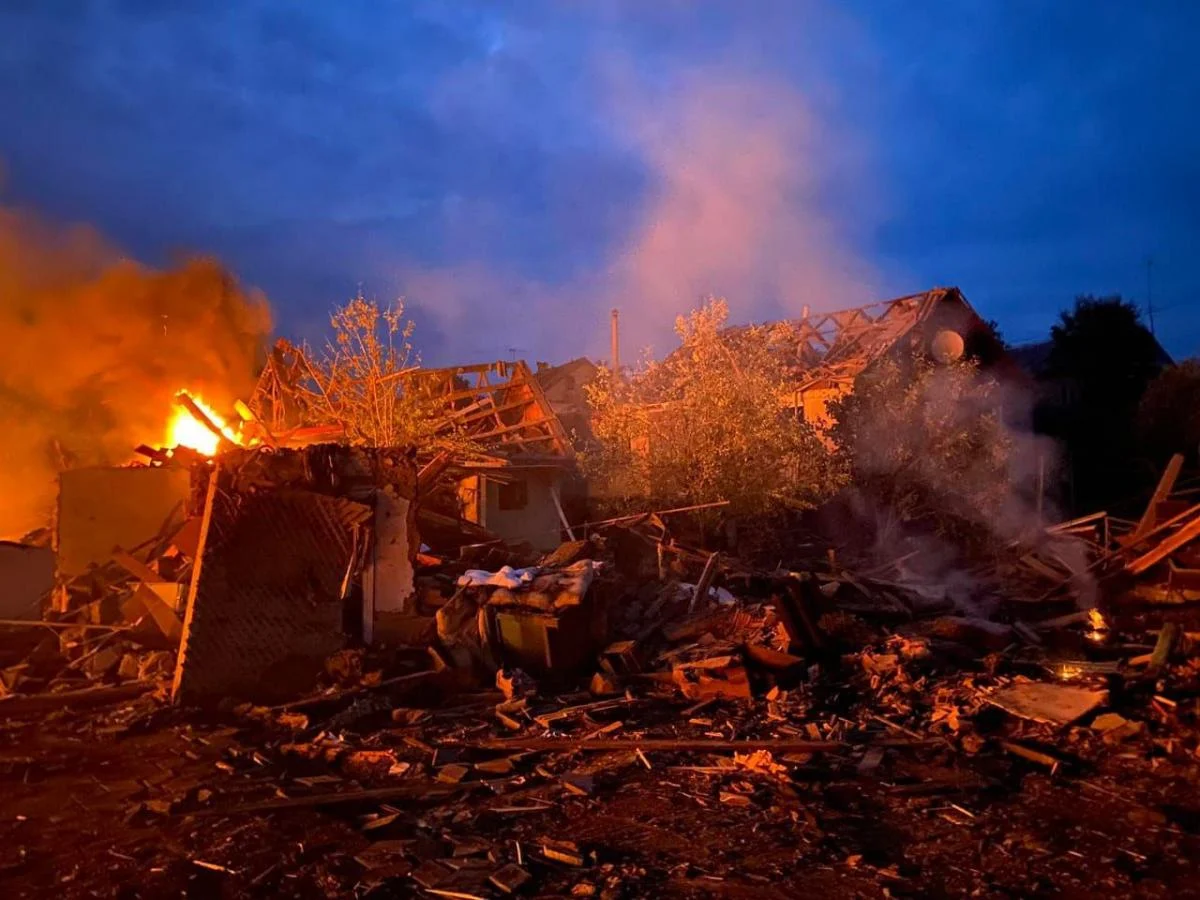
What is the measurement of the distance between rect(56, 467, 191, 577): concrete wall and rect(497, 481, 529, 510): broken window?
924cm

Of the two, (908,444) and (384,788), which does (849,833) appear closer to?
(384,788)

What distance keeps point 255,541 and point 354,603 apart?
1482 millimetres

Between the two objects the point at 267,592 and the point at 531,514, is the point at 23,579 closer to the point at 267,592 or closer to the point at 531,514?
the point at 267,592

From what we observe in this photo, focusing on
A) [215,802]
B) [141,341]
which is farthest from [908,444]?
[141,341]

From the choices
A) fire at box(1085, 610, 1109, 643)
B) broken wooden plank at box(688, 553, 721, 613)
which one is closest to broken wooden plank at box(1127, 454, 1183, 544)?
fire at box(1085, 610, 1109, 643)

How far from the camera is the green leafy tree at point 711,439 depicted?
57.6 feet

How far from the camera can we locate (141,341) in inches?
919

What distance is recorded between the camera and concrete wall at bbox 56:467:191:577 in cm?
1212

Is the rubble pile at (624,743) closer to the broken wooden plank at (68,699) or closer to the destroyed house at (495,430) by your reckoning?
the broken wooden plank at (68,699)

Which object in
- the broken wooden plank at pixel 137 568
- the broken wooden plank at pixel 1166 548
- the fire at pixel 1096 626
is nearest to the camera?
the broken wooden plank at pixel 137 568

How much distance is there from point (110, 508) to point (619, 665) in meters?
8.15

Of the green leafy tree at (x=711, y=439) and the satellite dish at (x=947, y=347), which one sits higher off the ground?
the satellite dish at (x=947, y=347)

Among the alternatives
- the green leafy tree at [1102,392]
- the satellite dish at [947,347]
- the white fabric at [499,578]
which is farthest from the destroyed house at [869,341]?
the white fabric at [499,578]

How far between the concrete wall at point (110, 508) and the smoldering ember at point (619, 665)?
0.05 m
